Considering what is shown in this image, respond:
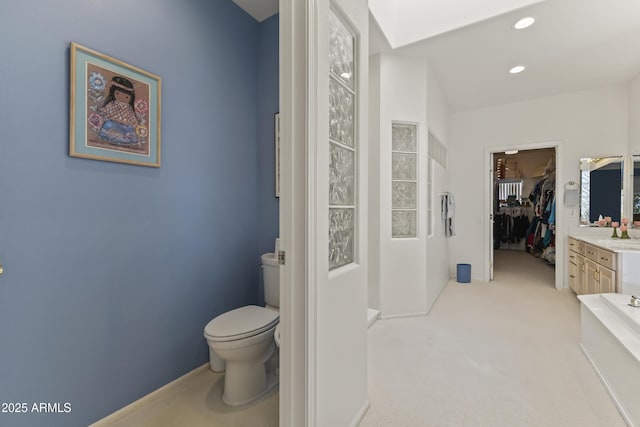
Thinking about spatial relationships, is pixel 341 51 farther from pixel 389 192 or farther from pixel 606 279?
pixel 606 279

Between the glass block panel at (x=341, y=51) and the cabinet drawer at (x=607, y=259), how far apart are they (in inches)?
121

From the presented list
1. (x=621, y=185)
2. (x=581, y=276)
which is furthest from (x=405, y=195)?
(x=621, y=185)

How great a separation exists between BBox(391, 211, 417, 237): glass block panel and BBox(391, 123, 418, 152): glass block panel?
0.70 metres

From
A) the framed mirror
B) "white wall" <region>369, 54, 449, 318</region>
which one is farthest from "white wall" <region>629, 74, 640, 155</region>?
"white wall" <region>369, 54, 449, 318</region>

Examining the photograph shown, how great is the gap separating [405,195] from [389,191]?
0.79ft

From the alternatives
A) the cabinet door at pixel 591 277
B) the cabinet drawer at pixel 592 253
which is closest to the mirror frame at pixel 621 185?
the cabinet drawer at pixel 592 253

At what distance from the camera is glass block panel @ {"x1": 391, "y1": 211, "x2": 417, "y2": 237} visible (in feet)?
10.0

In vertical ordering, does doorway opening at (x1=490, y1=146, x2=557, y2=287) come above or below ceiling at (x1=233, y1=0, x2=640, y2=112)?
below

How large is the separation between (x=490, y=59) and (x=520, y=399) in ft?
10.4

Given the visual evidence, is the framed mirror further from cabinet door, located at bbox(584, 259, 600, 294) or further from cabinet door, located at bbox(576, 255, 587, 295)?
cabinet door, located at bbox(584, 259, 600, 294)

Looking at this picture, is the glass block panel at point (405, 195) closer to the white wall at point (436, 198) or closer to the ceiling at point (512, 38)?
the white wall at point (436, 198)

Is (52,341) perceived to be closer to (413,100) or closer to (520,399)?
(520,399)

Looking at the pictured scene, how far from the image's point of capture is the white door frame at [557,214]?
13.4 feet

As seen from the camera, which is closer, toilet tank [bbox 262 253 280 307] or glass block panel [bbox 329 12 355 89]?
glass block panel [bbox 329 12 355 89]
